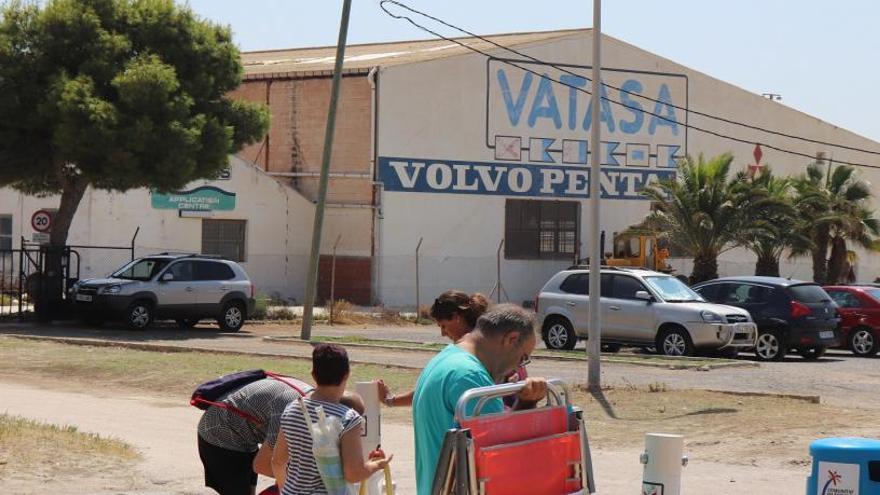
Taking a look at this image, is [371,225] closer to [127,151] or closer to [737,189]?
[737,189]

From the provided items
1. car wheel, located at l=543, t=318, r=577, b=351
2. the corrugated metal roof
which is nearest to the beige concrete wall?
the corrugated metal roof

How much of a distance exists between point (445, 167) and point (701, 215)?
31.8ft

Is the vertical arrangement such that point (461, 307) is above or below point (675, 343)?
above

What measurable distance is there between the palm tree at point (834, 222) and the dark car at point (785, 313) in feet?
52.2

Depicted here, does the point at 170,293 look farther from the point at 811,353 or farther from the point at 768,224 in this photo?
the point at 768,224

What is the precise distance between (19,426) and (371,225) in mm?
30924

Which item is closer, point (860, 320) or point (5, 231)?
point (860, 320)

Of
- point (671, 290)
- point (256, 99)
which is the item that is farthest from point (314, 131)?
point (671, 290)

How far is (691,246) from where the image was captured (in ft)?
131

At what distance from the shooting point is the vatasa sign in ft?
151

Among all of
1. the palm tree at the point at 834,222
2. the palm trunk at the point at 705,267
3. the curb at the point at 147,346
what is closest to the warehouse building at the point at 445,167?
the palm tree at the point at 834,222

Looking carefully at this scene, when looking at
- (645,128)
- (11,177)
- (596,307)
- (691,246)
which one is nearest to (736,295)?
(596,307)

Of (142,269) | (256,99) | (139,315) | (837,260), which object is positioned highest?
(256,99)

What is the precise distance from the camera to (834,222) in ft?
143
